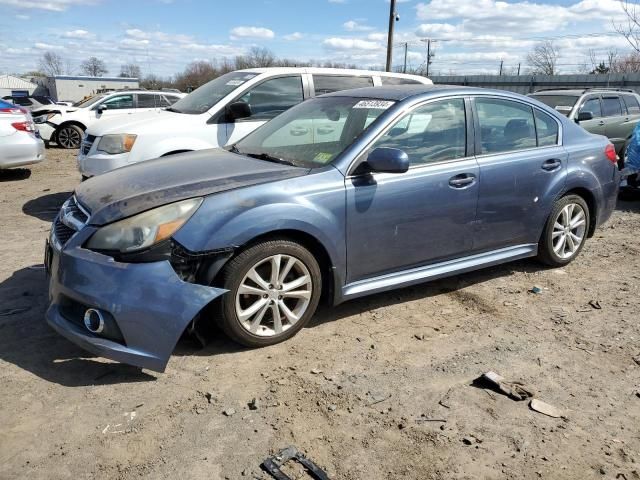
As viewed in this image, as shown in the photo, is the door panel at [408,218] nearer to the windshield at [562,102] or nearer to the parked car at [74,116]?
the windshield at [562,102]

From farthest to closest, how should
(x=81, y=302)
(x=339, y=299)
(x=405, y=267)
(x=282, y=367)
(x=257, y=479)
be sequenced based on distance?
(x=405, y=267)
(x=339, y=299)
(x=282, y=367)
(x=81, y=302)
(x=257, y=479)

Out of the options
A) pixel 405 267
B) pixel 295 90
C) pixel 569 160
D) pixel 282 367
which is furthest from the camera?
pixel 295 90

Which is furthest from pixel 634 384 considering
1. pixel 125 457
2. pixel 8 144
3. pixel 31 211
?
pixel 8 144

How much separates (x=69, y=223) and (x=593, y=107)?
34.5 feet

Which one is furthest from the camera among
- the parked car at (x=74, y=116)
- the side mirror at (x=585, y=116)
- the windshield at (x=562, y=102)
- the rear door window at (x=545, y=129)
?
the parked car at (x=74, y=116)

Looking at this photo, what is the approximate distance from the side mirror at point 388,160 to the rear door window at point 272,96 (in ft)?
11.5

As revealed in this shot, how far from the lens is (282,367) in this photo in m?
3.37

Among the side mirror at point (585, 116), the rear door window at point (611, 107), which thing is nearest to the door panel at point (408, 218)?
the side mirror at point (585, 116)

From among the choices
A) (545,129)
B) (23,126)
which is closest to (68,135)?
(23,126)

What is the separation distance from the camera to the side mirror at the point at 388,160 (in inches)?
142

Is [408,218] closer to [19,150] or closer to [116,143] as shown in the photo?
[116,143]

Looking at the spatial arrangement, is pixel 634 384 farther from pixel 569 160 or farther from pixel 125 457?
pixel 125 457

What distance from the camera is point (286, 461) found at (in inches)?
99.4

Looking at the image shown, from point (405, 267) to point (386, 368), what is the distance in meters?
0.92
